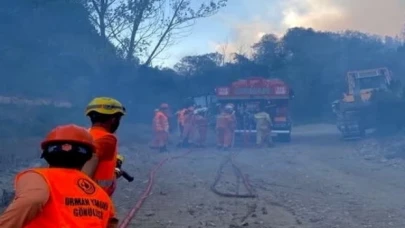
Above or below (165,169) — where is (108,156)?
above

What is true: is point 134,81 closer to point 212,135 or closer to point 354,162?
point 212,135

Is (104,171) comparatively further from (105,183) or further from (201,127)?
(201,127)

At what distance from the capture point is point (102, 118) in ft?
15.6

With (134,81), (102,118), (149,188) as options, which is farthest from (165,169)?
(134,81)

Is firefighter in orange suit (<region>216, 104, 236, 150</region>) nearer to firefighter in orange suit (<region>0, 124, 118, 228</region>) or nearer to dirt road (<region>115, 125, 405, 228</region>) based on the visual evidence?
dirt road (<region>115, 125, 405, 228</region>)

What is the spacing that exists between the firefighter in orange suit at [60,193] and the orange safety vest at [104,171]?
1.38 metres

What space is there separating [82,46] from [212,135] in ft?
22.3

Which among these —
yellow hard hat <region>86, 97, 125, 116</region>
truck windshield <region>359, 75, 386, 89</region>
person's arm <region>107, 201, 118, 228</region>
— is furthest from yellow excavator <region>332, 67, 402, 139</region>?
person's arm <region>107, 201, 118, 228</region>

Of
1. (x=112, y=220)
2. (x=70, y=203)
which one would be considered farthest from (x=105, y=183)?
(x=70, y=203)

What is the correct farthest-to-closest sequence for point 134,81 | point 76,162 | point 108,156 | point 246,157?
point 134,81, point 246,157, point 108,156, point 76,162

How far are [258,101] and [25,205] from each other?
80.8 feet

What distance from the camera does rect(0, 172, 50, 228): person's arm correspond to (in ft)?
8.52

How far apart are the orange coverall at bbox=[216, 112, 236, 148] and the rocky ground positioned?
1.95 metres

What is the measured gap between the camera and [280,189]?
12.8 metres
